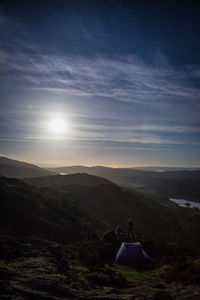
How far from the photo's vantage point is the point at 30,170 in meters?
191

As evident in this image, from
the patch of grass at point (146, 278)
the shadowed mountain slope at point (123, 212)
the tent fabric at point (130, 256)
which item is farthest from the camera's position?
the shadowed mountain slope at point (123, 212)

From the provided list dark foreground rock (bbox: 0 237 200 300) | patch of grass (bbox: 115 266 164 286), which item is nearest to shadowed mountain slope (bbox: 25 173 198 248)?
patch of grass (bbox: 115 266 164 286)

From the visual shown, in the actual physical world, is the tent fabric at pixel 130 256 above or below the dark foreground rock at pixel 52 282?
below

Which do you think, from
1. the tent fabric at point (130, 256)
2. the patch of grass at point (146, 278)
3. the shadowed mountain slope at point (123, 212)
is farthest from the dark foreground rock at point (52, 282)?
the shadowed mountain slope at point (123, 212)

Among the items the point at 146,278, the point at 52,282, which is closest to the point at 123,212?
the point at 146,278

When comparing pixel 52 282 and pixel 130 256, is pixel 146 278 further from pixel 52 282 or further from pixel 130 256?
pixel 52 282

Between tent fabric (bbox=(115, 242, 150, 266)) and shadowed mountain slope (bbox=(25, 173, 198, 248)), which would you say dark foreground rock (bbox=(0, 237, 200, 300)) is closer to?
tent fabric (bbox=(115, 242, 150, 266))

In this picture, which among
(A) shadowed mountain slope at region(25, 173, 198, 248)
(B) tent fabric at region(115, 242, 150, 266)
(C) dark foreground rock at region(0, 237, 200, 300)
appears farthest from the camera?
(A) shadowed mountain slope at region(25, 173, 198, 248)

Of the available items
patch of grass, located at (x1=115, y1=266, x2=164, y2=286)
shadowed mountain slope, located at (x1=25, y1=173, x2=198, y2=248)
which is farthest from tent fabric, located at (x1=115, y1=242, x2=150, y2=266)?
shadowed mountain slope, located at (x1=25, y1=173, x2=198, y2=248)

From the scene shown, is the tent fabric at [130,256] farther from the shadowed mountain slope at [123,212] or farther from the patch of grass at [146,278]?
the shadowed mountain slope at [123,212]

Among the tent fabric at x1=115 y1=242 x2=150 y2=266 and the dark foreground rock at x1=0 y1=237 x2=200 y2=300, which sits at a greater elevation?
the dark foreground rock at x1=0 y1=237 x2=200 y2=300

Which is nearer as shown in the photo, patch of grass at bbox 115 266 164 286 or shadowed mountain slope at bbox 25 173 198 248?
patch of grass at bbox 115 266 164 286

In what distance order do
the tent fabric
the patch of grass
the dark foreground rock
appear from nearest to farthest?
1. the dark foreground rock
2. the patch of grass
3. the tent fabric

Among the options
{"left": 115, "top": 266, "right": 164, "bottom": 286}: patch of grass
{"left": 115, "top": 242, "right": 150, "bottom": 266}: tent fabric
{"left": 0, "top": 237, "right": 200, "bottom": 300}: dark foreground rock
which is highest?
{"left": 0, "top": 237, "right": 200, "bottom": 300}: dark foreground rock
